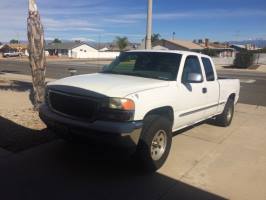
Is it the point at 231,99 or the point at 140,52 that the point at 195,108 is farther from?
the point at 231,99

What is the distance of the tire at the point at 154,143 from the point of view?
4883 millimetres

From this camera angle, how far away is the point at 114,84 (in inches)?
199

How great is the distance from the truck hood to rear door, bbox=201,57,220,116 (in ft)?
5.58

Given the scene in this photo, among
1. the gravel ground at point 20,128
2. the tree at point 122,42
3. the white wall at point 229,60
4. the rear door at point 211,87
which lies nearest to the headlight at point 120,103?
the gravel ground at point 20,128

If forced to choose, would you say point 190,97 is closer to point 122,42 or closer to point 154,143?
point 154,143

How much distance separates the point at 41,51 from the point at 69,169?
4.25m

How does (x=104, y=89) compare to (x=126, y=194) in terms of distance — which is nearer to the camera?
(x=126, y=194)

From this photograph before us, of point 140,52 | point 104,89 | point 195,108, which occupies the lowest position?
point 195,108

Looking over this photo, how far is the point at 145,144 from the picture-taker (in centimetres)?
488

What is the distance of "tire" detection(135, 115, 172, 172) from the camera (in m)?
4.88

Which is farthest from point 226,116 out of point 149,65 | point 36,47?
point 36,47

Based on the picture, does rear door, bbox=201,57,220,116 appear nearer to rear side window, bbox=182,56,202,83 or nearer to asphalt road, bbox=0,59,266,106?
rear side window, bbox=182,56,202,83

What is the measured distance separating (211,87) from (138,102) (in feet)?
9.02

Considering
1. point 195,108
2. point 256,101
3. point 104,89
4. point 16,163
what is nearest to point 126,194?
point 104,89
